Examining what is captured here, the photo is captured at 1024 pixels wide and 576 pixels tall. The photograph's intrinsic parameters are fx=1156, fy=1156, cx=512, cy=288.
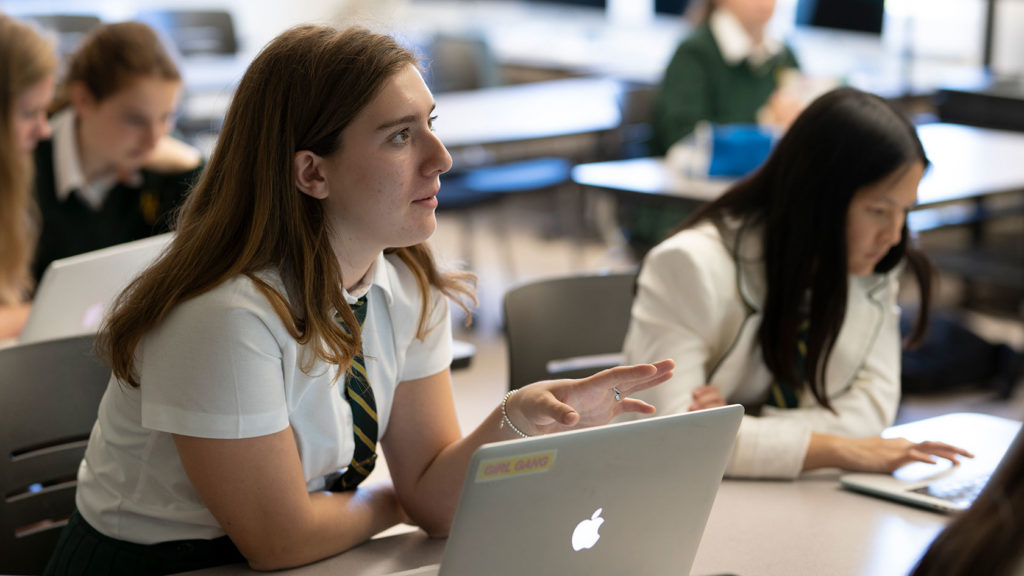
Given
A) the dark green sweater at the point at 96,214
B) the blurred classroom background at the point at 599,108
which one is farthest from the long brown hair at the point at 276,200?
the blurred classroom background at the point at 599,108

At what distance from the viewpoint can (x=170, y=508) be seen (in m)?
1.29

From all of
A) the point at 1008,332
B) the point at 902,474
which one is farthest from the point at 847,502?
the point at 1008,332

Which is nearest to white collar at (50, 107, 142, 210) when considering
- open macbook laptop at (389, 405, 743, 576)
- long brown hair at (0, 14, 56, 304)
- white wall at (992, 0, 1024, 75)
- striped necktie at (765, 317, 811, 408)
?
long brown hair at (0, 14, 56, 304)

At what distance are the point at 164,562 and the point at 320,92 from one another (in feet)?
1.84

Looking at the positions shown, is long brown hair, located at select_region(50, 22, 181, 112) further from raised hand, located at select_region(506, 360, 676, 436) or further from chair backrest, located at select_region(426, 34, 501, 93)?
chair backrest, located at select_region(426, 34, 501, 93)

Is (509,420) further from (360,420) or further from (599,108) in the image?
(599,108)

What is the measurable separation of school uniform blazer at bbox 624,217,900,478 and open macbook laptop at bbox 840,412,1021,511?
0.09 m

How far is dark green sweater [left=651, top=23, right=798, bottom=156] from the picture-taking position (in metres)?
3.61

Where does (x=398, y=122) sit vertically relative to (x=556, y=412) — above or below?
above

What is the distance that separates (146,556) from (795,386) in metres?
0.96

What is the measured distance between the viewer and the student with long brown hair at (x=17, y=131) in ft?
7.49

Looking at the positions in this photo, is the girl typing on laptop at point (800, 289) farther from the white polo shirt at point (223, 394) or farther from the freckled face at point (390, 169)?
the freckled face at point (390, 169)

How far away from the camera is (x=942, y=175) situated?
127 inches

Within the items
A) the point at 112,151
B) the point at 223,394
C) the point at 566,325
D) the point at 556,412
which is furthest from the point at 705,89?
the point at 223,394
